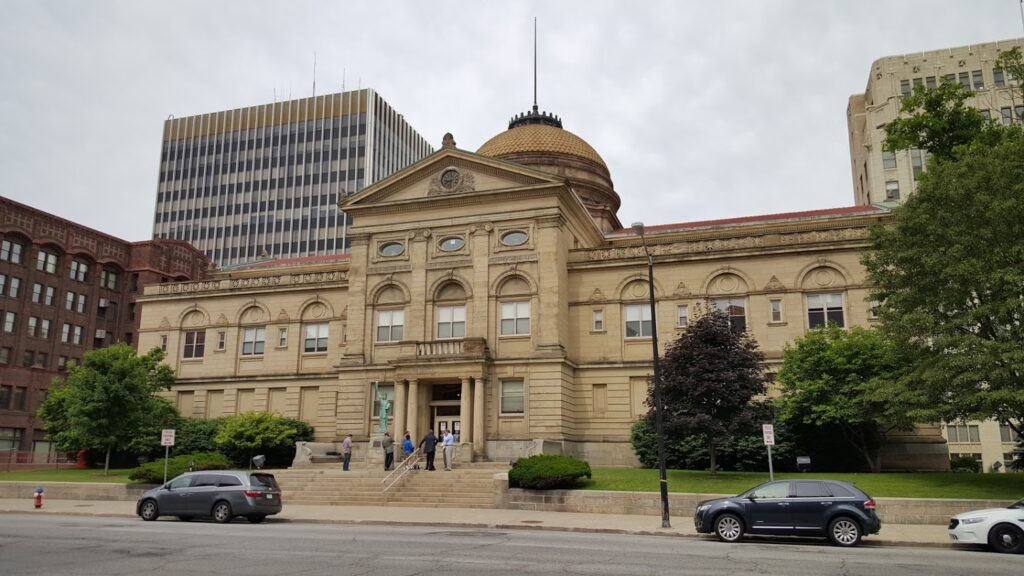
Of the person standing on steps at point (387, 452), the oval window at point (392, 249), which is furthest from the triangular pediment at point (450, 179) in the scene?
the person standing on steps at point (387, 452)

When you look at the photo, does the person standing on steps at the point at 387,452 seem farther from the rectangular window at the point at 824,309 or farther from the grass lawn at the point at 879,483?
the rectangular window at the point at 824,309

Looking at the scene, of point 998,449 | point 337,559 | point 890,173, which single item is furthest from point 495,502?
point 890,173

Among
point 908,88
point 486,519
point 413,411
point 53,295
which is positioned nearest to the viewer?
point 486,519

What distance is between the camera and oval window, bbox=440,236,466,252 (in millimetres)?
43969

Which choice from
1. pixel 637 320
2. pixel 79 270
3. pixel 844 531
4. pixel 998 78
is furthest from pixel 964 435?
pixel 79 270

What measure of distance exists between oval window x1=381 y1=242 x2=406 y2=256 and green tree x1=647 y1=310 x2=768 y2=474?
1860 centimetres

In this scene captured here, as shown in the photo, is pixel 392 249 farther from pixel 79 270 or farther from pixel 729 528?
pixel 79 270

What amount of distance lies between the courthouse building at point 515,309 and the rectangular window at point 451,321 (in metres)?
0.07

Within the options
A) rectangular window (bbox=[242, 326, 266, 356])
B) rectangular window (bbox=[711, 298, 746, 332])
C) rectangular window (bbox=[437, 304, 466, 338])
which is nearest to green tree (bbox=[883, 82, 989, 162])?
rectangular window (bbox=[711, 298, 746, 332])

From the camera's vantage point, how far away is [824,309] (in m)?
40.2

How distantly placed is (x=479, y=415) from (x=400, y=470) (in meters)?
6.30

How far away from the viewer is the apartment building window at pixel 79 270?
7994 cm

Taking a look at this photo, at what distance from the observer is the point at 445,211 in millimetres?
44406

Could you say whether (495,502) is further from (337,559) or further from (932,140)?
(932,140)
